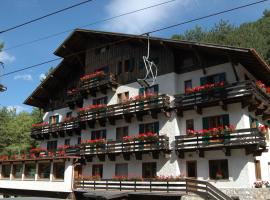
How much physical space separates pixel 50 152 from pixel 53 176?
3.32 metres

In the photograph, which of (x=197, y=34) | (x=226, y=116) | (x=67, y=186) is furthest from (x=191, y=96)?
(x=197, y=34)

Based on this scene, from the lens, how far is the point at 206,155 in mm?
23656

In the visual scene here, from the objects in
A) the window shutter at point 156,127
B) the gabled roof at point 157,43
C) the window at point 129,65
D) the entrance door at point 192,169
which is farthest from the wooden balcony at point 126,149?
the gabled roof at point 157,43

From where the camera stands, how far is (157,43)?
2783 cm

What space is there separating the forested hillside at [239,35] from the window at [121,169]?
29906 millimetres

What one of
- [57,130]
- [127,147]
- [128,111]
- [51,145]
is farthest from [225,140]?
[51,145]

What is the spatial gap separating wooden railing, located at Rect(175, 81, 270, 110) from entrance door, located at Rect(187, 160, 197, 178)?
4.13m

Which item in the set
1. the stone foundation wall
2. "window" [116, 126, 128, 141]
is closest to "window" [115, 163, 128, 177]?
"window" [116, 126, 128, 141]

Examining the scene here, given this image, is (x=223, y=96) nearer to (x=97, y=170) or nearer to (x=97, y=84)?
(x=97, y=84)

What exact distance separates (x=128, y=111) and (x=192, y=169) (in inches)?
288

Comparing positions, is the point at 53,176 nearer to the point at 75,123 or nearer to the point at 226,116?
the point at 75,123

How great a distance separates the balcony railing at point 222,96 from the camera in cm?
2188

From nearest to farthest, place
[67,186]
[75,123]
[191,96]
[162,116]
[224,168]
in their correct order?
[224,168] → [191,96] → [162,116] → [67,186] → [75,123]

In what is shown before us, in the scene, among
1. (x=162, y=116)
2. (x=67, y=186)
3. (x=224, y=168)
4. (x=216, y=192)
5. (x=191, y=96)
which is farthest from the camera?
(x=67, y=186)
